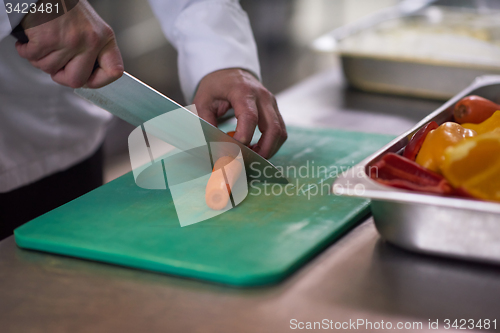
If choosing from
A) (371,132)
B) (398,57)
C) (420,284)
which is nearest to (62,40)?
(420,284)

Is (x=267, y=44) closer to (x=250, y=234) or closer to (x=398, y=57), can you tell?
(x=398, y=57)

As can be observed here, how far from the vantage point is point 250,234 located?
2.77ft

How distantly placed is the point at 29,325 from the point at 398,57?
4.07 feet

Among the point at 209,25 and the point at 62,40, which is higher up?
the point at 62,40

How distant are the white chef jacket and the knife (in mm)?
241

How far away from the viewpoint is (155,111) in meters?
1.02

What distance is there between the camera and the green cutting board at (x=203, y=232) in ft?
2.51

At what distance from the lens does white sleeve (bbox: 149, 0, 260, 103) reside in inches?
49.7

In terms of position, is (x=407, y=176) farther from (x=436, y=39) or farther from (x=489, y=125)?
(x=436, y=39)

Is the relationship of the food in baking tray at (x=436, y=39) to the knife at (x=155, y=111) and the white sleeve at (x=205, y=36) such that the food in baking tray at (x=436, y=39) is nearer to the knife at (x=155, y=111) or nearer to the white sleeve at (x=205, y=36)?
the white sleeve at (x=205, y=36)

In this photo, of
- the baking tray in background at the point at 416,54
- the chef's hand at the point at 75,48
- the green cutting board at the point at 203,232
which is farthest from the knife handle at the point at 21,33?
the baking tray in background at the point at 416,54

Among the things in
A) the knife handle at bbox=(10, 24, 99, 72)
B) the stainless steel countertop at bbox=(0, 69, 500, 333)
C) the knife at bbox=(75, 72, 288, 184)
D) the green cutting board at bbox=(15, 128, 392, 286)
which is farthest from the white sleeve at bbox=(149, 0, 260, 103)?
the stainless steel countertop at bbox=(0, 69, 500, 333)

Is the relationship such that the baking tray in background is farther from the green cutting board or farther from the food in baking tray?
the green cutting board

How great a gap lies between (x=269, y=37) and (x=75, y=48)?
470cm
